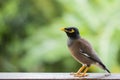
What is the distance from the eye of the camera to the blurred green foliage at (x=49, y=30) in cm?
226

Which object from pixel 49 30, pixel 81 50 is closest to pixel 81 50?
pixel 81 50

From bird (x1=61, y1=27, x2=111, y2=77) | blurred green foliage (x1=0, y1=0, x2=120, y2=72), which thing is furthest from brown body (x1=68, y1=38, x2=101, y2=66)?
blurred green foliage (x1=0, y1=0, x2=120, y2=72)

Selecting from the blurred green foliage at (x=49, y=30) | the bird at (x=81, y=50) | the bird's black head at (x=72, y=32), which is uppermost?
the bird's black head at (x=72, y=32)

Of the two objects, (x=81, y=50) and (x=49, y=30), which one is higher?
(x=81, y=50)

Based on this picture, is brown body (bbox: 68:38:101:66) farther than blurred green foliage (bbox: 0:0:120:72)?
No

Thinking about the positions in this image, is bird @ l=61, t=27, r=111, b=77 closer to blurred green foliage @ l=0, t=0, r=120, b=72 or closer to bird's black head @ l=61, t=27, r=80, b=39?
bird's black head @ l=61, t=27, r=80, b=39

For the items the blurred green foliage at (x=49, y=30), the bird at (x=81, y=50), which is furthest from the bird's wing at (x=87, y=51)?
the blurred green foliage at (x=49, y=30)

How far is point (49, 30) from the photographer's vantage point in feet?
7.72

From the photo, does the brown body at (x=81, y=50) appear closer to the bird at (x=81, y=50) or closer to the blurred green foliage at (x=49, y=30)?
the bird at (x=81, y=50)

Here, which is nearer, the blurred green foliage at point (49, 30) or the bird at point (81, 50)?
the bird at point (81, 50)

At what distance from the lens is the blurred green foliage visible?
7.42 ft

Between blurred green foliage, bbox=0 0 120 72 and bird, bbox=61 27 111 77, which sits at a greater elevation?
bird, bbox=61 27 111 77

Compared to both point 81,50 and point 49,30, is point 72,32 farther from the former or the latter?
point 49,30

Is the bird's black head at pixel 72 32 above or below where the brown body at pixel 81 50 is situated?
above
